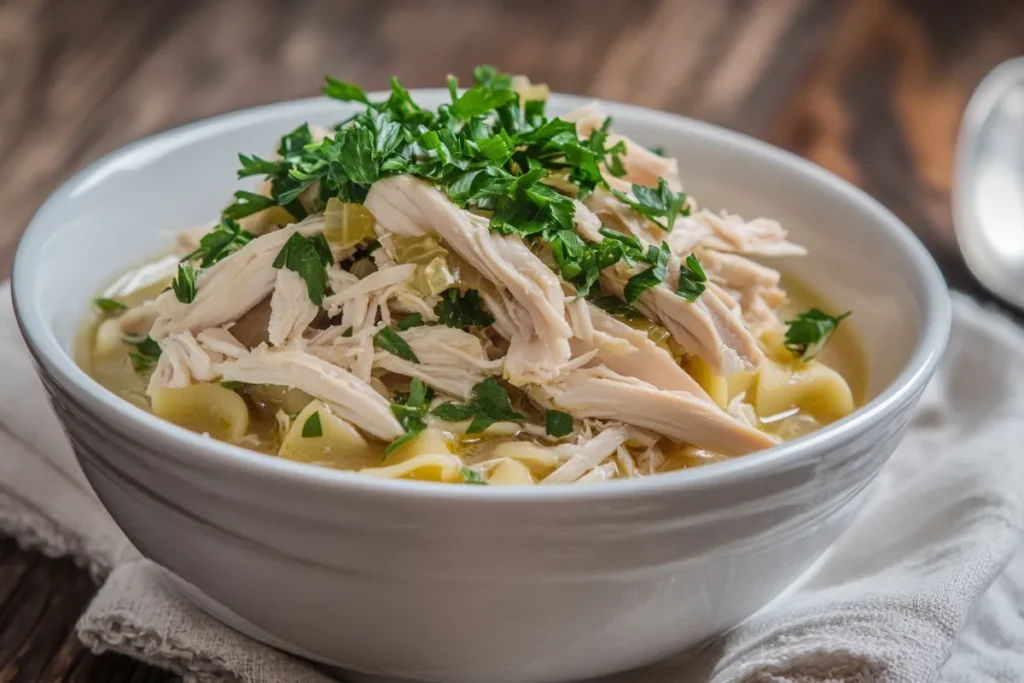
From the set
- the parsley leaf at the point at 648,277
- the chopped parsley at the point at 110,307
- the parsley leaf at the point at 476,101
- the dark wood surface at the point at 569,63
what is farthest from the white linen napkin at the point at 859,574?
the dark wood surface at the point at 569,63

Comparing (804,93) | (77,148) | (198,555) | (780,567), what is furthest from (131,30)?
(780,567)

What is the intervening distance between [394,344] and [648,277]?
536mm

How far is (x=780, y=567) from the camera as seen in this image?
7.14 feet

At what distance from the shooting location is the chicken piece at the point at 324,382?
2219 millimetres

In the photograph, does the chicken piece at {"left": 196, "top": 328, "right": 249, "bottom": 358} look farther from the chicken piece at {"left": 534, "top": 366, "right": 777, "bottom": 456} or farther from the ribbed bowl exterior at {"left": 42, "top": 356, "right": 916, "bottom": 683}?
the chicken piece at {"left": 534, "top": 366, "right": 777, "bottom": 456}

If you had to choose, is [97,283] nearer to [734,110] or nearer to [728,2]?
[734,110]

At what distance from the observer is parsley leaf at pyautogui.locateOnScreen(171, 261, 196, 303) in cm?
246

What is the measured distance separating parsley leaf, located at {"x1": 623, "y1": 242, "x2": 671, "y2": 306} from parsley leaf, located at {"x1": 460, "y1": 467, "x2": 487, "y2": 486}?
52cm

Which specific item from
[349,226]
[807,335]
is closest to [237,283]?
[349,226]

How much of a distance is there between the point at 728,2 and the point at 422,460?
539 cm

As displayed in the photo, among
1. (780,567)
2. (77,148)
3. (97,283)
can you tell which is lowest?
(77,148)

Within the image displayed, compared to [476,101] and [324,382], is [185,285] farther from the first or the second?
[476,101]

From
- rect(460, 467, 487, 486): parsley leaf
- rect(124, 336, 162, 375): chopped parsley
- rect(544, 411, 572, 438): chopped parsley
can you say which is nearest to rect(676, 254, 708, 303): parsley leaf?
rect(544, 411, 572, 438): chopped parsley

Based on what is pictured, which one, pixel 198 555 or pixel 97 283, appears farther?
pixel 97 283
